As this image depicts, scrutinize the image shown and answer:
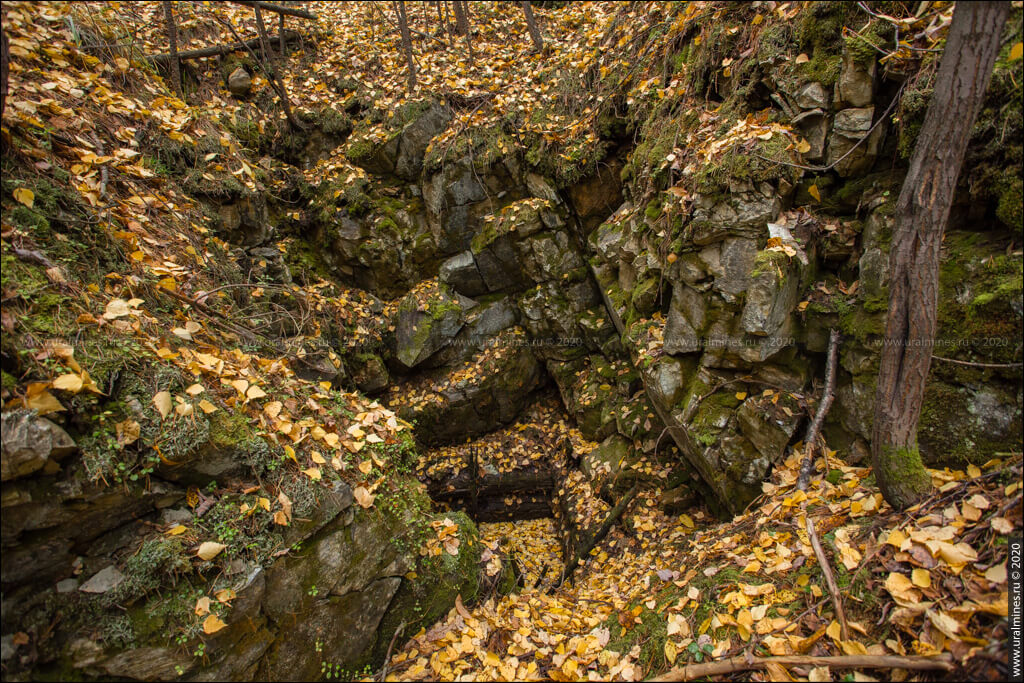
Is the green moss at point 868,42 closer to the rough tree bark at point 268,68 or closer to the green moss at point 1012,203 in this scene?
the green moss at point 1012,203

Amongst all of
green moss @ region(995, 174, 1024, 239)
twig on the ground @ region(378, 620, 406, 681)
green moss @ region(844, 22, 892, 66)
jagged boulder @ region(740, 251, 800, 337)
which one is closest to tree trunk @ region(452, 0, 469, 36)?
green moss @ region(844, 22, 892, 66)

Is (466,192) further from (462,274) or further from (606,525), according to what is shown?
(606,525)

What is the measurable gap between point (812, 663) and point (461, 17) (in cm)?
1105

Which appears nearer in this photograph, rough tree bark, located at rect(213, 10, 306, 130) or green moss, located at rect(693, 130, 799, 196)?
green moss, located at rect(693, 130, 799, 196)

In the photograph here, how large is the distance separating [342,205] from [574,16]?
20.0ft

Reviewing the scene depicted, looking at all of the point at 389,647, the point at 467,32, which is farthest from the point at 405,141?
the point at 389,647

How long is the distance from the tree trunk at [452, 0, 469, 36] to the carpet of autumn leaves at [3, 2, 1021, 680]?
175 inches

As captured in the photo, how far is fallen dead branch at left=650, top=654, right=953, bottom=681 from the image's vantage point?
6.23ft

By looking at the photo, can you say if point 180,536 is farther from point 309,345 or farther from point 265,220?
point 265,220

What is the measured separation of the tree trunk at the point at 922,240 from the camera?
6.81ft

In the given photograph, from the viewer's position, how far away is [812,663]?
7.15 feet

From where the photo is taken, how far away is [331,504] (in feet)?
9.64

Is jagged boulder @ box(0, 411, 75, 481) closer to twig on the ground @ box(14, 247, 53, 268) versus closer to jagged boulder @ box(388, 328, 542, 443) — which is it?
twig on the ground @ box(14, 247, 53, 268)

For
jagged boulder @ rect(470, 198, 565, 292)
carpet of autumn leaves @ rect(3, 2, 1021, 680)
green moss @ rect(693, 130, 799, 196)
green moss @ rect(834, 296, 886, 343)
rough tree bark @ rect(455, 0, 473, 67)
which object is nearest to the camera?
carpet of autumn leaves @ rect(3, 2, 1021, 680)
